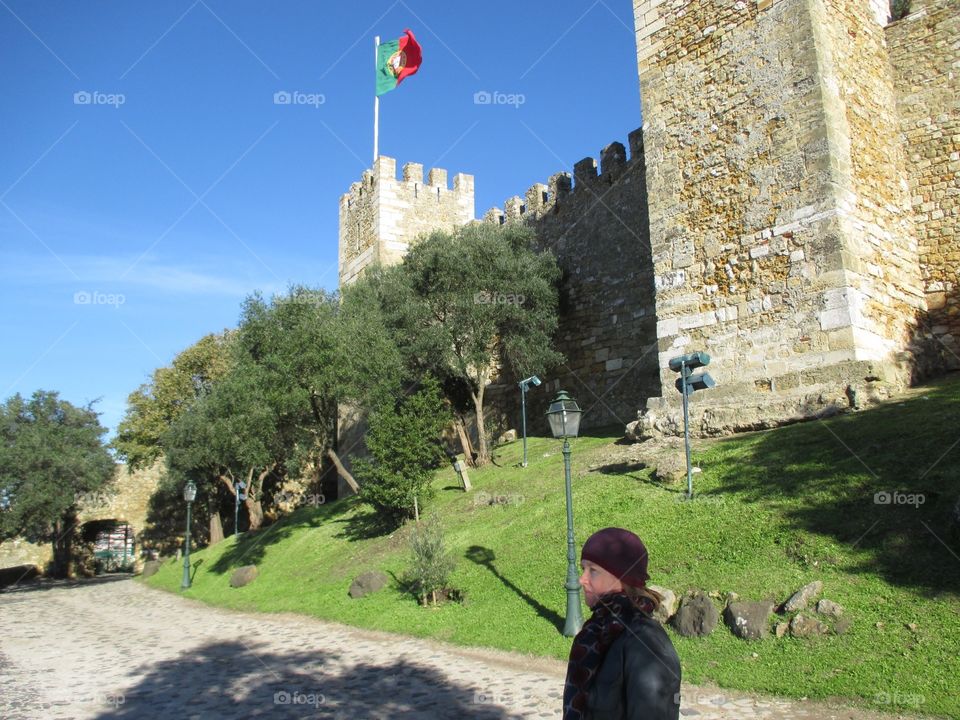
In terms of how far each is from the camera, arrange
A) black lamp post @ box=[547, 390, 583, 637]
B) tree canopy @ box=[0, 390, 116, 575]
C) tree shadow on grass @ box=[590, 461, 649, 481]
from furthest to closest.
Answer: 1. tree canopy @ box=[0, 390, 116, 575]
2. tree shadow on grass @ box=[590, 461, 649, 481]
3. black lamp post @ box=[547, 390, 583, 637]

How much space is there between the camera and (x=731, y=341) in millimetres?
11281

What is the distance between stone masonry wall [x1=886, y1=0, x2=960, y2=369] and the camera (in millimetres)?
11953

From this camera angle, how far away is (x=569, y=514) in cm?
863

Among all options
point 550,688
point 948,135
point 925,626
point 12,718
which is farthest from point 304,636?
point 948,135

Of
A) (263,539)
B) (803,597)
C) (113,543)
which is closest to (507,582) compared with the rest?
(803,597)

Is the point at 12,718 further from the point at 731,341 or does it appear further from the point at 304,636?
the point at 731,341

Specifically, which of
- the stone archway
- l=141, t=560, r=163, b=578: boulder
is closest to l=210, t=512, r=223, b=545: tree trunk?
l=141, t=560, r=163, b=578: boulder

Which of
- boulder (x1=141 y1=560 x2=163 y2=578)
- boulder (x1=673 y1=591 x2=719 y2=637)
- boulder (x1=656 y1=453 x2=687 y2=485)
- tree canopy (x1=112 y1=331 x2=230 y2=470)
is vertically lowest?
boulder (x1=141 y1=560 x2=163 y2=578)

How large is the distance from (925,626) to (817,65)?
8467 millimetres

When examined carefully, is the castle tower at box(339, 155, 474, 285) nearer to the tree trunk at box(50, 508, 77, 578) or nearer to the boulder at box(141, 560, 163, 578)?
the boulder at box(141, 560, 163, 578)

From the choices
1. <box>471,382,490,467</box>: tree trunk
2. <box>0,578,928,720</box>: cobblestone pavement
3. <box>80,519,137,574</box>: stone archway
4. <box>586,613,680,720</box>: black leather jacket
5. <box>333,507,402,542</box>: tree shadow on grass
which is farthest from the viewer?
<box>80,519,137,574</box>: stone archway

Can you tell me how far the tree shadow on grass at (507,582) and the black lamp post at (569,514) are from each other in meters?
0.30

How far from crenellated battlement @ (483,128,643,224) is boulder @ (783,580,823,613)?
48.9ft

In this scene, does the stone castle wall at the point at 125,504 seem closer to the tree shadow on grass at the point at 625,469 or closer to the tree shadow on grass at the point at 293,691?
the tree shadow on grass at the point at 293,691
